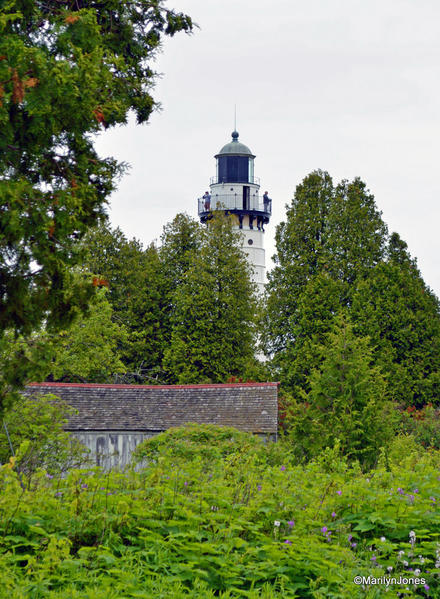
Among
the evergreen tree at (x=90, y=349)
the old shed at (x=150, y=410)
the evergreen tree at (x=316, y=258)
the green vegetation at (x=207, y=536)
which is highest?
the evergreen tree at (x=316, y=258)

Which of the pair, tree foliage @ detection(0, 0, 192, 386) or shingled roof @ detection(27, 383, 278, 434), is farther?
shingled roof @ detection(27, 383, 278, 434)

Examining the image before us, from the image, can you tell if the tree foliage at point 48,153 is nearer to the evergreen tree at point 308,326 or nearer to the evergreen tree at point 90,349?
the evergreen tree at point 90,349

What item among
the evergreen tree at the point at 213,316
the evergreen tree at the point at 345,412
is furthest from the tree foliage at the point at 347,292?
the evergreen tree at the point at 345,412

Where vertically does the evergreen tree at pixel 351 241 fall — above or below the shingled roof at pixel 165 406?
above

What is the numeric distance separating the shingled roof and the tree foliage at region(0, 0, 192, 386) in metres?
16.4

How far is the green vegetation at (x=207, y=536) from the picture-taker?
20.8 feet

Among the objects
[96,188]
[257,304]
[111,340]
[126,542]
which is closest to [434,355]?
[257,304]

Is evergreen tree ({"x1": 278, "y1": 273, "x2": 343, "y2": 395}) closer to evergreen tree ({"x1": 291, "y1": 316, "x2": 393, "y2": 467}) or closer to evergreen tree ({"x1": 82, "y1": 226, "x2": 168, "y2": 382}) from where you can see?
evergreen tree ({"x1": 82, "y1": 226, "x2": 168, "y2": 382})

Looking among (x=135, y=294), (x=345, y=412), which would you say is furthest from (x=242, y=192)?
(x=345, y=412)

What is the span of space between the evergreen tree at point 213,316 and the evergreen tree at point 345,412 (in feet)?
60.3

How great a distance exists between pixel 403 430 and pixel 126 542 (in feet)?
76.4

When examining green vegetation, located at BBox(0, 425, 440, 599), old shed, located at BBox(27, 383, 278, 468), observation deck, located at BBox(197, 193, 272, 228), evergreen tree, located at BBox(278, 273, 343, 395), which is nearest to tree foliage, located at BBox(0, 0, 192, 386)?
green vegetation, located at BBox(0, 425, 440, 599)

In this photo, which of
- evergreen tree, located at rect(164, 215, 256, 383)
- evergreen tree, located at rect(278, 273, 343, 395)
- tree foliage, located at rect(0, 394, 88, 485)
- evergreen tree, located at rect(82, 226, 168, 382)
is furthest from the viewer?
evergreen tree, located at rect(82, 226, 168, 382)

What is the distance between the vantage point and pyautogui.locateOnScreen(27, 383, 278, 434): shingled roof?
26.4 meters
